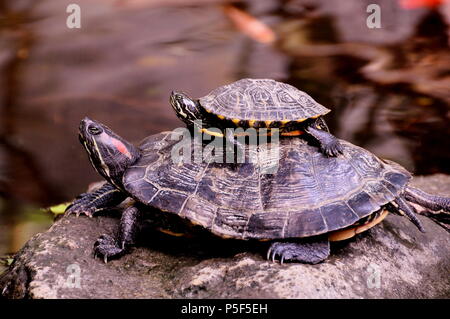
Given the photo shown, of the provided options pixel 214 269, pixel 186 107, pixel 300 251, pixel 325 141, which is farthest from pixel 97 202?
pixel 325 141

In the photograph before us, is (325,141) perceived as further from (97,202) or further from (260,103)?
(97,202)

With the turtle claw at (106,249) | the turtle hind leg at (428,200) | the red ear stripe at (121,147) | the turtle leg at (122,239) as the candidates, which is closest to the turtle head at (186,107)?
the red ear stripe at (121,147)

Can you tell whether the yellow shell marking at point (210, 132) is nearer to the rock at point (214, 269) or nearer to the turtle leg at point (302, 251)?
the rock at point (214, 269)

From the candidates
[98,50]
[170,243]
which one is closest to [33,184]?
[98,50]

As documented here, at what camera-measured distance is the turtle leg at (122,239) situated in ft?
9.12

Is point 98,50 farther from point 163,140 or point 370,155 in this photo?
point 370,155

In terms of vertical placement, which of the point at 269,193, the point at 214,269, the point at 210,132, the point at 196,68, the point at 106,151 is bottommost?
the point at 214,269

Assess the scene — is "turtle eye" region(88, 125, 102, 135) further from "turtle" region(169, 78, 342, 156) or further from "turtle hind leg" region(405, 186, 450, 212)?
"turtle hind leg" region(405, 186, 450, 212)

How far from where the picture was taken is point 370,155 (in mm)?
2971

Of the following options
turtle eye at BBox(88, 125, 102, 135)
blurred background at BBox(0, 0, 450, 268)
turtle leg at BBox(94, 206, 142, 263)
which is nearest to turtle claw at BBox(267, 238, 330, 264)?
turtle leg at BBox(94, 206, 142, 263)

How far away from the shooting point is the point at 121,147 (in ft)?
9.82

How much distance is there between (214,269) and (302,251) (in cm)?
50

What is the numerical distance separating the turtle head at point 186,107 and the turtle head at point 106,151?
1.38 ft
